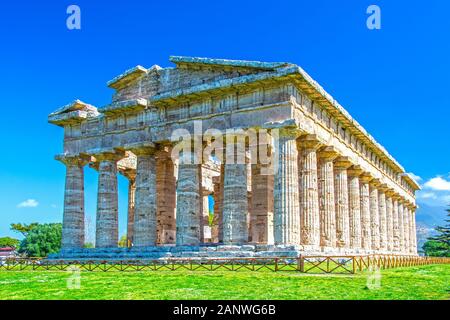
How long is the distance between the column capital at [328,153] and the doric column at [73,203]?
640 inches

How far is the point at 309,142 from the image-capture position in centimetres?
3153

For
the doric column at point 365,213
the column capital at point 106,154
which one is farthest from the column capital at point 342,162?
the column capital at point 106,154

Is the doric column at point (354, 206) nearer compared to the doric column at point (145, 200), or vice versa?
the doric column at point (145, 200)

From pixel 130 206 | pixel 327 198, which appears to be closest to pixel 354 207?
pixel 327 198

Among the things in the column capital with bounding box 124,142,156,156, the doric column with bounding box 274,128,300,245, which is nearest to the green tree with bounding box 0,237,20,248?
the column capital with bounding box 124,142,156,156

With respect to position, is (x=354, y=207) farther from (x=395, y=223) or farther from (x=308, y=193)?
(x=395, y=223)

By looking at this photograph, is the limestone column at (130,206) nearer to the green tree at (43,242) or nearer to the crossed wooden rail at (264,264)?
the crossed wooden rail at (264,264)

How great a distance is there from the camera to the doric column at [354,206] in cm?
3834

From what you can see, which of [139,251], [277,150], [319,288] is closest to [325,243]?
[277,150]

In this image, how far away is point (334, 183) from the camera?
122 ft

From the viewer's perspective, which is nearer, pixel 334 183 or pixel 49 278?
pixel 49 278

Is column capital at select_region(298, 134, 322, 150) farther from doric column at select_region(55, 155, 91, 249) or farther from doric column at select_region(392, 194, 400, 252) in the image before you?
doric column at select_region(392, 194, 400, 252)
